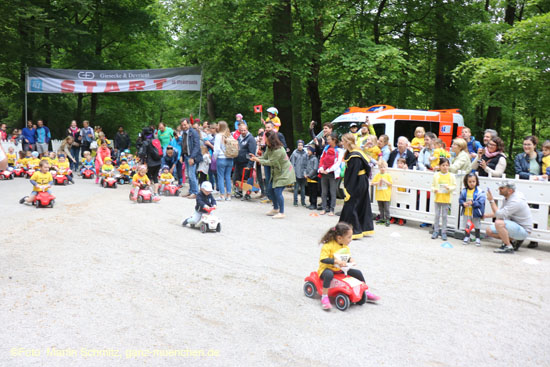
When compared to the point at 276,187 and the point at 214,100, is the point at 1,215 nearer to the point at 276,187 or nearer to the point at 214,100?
the point at 276,187

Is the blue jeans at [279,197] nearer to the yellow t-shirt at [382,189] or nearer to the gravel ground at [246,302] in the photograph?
the gravel ground at [246,302]

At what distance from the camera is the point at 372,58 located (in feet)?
57.9

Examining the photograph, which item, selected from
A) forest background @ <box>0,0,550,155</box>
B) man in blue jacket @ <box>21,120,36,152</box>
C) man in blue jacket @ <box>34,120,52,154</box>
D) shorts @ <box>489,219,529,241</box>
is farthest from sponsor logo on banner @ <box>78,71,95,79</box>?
shorts @ <box>489,219,529,241</box>

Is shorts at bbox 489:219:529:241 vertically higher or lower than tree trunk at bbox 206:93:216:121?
lower

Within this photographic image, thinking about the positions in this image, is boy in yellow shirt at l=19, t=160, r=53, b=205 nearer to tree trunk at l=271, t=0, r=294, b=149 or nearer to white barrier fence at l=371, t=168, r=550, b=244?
white barrier fence at l=371, t=168, r=550, b=244

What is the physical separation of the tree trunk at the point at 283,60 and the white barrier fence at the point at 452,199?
25.5ft

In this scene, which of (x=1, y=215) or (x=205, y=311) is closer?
(x=205, y=311)

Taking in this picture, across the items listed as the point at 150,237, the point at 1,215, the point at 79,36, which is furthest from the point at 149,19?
the point at 150,237

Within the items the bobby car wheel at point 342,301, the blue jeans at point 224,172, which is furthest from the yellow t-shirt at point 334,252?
the blue jeans at point 224,172

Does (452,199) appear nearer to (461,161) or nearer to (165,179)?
(461,161)

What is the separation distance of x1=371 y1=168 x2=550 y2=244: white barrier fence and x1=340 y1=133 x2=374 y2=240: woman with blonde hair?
1.82 metres

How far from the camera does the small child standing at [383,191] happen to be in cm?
1145

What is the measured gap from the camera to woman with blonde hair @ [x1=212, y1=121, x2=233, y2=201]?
13812 millimetres

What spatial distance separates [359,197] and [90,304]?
19.2ft
